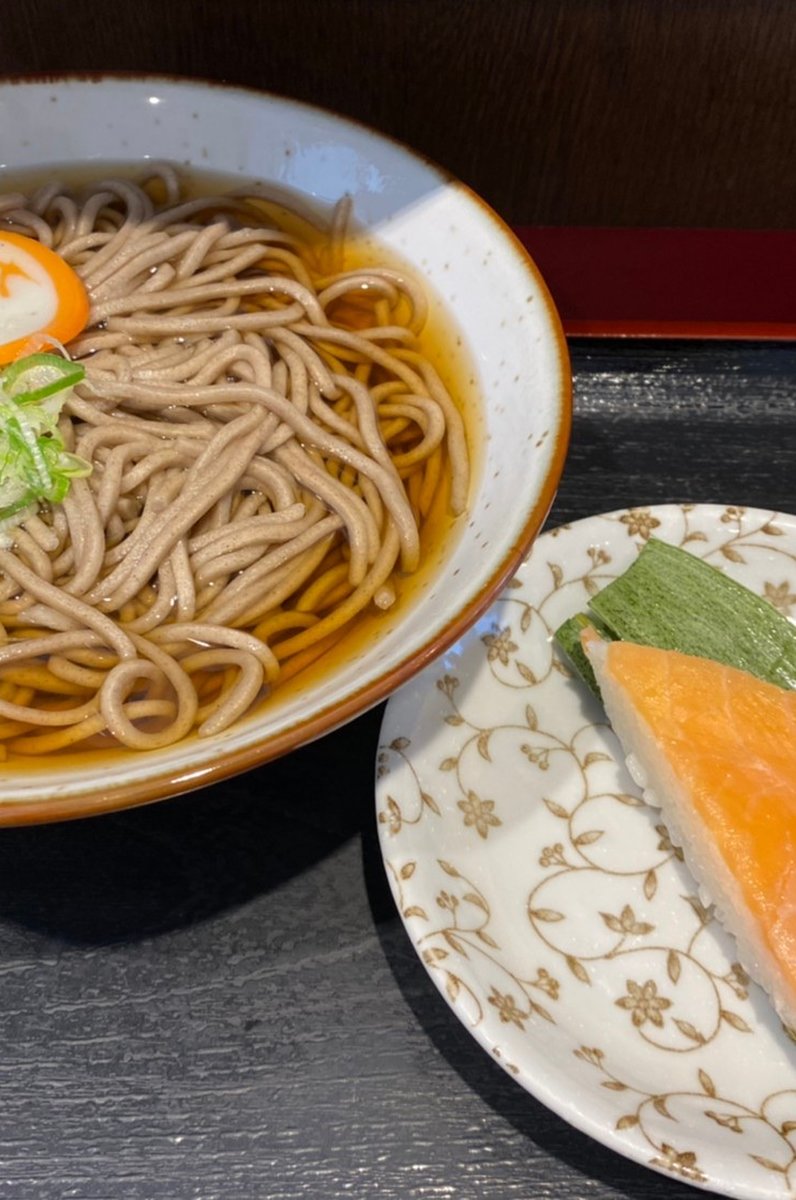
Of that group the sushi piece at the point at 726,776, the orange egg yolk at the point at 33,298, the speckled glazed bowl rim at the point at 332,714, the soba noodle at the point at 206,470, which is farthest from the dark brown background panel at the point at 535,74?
the sushi piece at the point at 726,776

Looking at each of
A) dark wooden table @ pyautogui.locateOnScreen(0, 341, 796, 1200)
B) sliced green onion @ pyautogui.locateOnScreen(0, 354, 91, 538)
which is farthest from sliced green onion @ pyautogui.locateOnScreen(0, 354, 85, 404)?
dark wooden table @ pyautogui.locateOnScreen(0, 341, 796, 1200)

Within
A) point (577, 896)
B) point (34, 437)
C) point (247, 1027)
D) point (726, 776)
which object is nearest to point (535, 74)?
point (34, 437)

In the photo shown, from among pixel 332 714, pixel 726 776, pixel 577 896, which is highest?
pixel 332 714

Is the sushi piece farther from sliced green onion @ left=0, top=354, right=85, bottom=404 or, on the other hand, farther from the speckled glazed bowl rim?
sliced green onion @ left=0, top=354, right=85, bottom=404

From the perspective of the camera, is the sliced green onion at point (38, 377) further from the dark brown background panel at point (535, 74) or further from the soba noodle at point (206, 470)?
the dark brown background panel at point (535, 74)

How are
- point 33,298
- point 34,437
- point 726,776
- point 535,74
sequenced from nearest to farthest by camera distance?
point 726,776 < point 34,437 < point 33,298 < point 535,74

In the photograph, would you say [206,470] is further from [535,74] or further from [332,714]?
[535,74]

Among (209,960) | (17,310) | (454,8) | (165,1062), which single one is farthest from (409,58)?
(165,1062)
